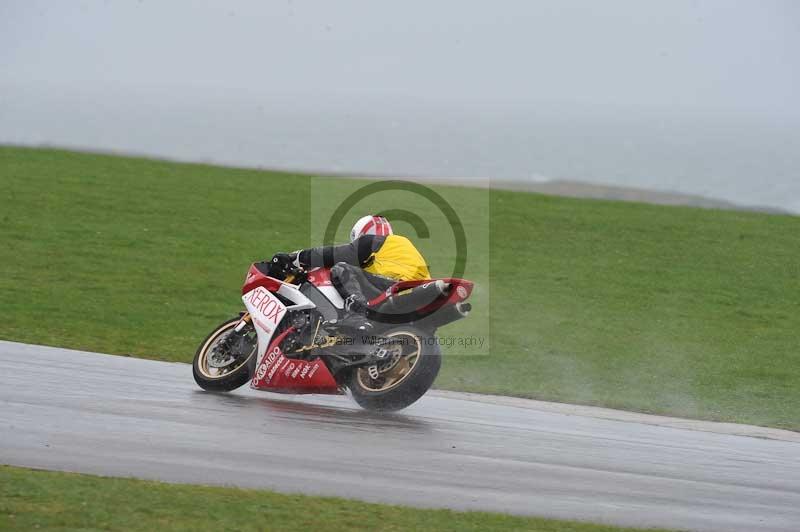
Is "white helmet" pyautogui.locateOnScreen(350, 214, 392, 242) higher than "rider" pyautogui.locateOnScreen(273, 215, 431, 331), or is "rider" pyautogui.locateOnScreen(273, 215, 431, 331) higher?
"white helmet" pyautogui.locateOnScreen(350, 214, 392, 242)

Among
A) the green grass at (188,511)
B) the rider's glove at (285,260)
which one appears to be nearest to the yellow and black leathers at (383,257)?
the rider's glove at (285,260)

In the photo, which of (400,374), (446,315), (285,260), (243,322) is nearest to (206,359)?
(243,322)

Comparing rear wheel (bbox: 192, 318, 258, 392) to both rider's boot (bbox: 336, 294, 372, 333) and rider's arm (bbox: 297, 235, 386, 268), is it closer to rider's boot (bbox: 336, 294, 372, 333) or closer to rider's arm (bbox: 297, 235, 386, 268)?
rider's arm (bbox: 297, 235, 386, 268)

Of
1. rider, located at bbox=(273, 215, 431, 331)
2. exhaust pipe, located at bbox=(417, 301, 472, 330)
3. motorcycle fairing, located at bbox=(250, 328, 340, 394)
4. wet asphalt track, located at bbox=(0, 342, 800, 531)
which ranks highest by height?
rider, located at bbox=(273, 215, 431, 331)

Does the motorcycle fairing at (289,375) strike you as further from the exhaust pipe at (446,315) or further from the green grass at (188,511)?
the green grass at (188,511)

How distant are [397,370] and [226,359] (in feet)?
5.78

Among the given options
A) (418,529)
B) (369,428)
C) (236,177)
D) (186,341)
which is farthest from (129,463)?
(236,177)

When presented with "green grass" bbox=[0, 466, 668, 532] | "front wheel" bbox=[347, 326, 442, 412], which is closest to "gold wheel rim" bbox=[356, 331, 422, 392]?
"front wheel" bbox=[347, 326, 442, 412]

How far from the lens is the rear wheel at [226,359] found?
10.4 metres

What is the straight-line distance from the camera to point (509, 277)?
782 inches

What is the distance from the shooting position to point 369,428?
8852 millimetres

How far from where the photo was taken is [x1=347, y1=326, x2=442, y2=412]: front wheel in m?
9.37

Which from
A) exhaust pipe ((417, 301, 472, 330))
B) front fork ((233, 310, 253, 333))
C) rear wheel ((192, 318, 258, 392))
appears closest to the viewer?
exhaust pipe ((417, 301, 472, 330))

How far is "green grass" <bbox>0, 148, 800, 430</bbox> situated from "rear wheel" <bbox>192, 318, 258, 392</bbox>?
263 centimetres
